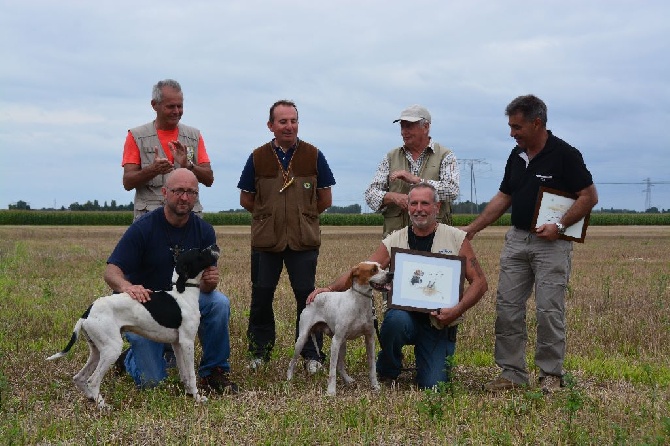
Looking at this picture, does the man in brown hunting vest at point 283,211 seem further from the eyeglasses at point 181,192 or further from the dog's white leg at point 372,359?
the eyeglasses at point 181,192

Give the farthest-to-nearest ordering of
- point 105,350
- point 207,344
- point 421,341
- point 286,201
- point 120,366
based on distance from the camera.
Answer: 1. point 286,201
2. point 120,366
3. point 421,341
4. point 207,344
5. point 105,350

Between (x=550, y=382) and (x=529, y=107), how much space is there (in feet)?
8.11

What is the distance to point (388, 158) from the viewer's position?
786cm

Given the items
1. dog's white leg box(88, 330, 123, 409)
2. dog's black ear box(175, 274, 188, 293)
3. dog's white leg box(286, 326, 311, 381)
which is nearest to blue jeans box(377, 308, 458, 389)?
dog's white leg box(286, 326, 311, 381)

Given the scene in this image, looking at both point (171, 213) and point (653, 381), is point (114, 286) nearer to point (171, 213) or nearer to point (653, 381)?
point (171, 213)

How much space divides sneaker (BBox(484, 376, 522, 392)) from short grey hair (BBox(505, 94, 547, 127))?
236 cm

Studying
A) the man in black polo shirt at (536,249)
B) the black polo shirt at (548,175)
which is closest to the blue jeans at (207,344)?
the man in black polo shirt at (536,249)

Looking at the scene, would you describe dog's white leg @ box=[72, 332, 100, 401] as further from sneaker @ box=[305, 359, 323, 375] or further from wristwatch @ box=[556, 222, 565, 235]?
wristwatch @ box=[556, 222, 565, 235]

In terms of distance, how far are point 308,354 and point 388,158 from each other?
87.6 inches

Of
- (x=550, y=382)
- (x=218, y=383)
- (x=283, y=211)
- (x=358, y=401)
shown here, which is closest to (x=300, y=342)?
(x=218, y=383)

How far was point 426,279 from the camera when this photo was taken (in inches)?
270

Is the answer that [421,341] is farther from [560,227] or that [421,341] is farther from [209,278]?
[209,278]

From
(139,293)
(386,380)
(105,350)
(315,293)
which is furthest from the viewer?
(386,380)

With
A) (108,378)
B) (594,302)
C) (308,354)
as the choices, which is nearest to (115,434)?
(108,378)
